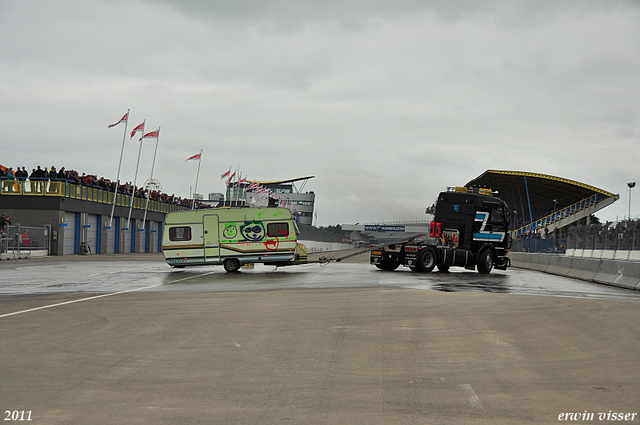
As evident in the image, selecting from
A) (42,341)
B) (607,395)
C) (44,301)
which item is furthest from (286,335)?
(44,301)

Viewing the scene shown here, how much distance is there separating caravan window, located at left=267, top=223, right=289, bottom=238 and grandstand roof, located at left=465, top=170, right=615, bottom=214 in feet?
216

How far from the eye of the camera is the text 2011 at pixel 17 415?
518 centimetres

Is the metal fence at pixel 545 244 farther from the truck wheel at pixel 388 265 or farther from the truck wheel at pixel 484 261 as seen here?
the truck wheel at pixel 388 265

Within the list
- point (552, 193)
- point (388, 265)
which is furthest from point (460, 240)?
point (552, 193)

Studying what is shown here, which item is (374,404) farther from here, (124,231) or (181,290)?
(124,231)

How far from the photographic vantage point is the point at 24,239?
40125 millimetres

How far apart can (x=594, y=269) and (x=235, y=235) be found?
44.2ft

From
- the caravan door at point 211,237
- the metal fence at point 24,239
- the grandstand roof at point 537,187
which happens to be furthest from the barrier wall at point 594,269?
the grandstand roof at point 537,187

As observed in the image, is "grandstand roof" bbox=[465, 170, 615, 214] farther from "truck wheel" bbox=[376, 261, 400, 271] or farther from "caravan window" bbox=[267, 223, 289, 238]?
"caravan window" bbox=[267, 223, 289, 238]

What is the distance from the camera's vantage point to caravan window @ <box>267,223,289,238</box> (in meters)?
26.1

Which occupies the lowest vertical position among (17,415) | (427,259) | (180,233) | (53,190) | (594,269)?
(17,415)

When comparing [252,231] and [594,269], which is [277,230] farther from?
[594,269]

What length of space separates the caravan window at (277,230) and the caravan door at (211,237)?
2.10 meters

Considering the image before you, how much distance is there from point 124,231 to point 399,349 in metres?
55.2
